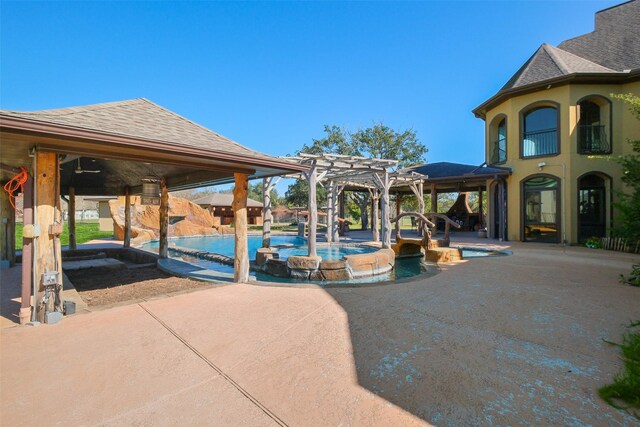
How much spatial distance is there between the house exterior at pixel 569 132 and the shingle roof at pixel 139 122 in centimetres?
1234

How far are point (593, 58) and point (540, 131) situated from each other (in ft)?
13.9

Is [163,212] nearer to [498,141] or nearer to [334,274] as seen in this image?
[334,274]

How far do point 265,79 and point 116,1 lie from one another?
9837mm

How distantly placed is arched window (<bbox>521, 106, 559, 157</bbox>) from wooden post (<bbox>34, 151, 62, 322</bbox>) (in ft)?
50.5

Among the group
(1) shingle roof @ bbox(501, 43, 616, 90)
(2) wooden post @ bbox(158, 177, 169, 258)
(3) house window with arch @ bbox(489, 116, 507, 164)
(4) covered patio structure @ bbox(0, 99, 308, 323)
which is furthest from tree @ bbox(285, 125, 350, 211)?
(4) covered patio structure @ bbox(0, 99, 308, 323)

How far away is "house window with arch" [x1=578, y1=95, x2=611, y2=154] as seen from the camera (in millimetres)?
11578

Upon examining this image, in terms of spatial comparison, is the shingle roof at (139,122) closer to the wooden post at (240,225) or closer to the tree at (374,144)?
the wooden post at (240,225)

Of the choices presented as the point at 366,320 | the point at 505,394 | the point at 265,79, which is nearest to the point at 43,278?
the point at 366,320

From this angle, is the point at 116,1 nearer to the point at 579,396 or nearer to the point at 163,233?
the point at 163,233

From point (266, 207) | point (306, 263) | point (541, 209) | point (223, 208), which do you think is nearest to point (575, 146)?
Result: point (541, 209)

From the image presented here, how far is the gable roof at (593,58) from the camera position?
11383 millimetres

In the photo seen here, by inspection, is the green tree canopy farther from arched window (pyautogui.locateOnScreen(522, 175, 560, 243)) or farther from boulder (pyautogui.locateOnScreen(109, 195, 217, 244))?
arched window (pyautogui.locateOnScreen(522, 175, 560, 243))

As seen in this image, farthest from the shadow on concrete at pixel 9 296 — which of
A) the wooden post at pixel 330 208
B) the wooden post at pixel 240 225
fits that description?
the wooden post at pixel 330 208

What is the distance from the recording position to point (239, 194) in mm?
5789
